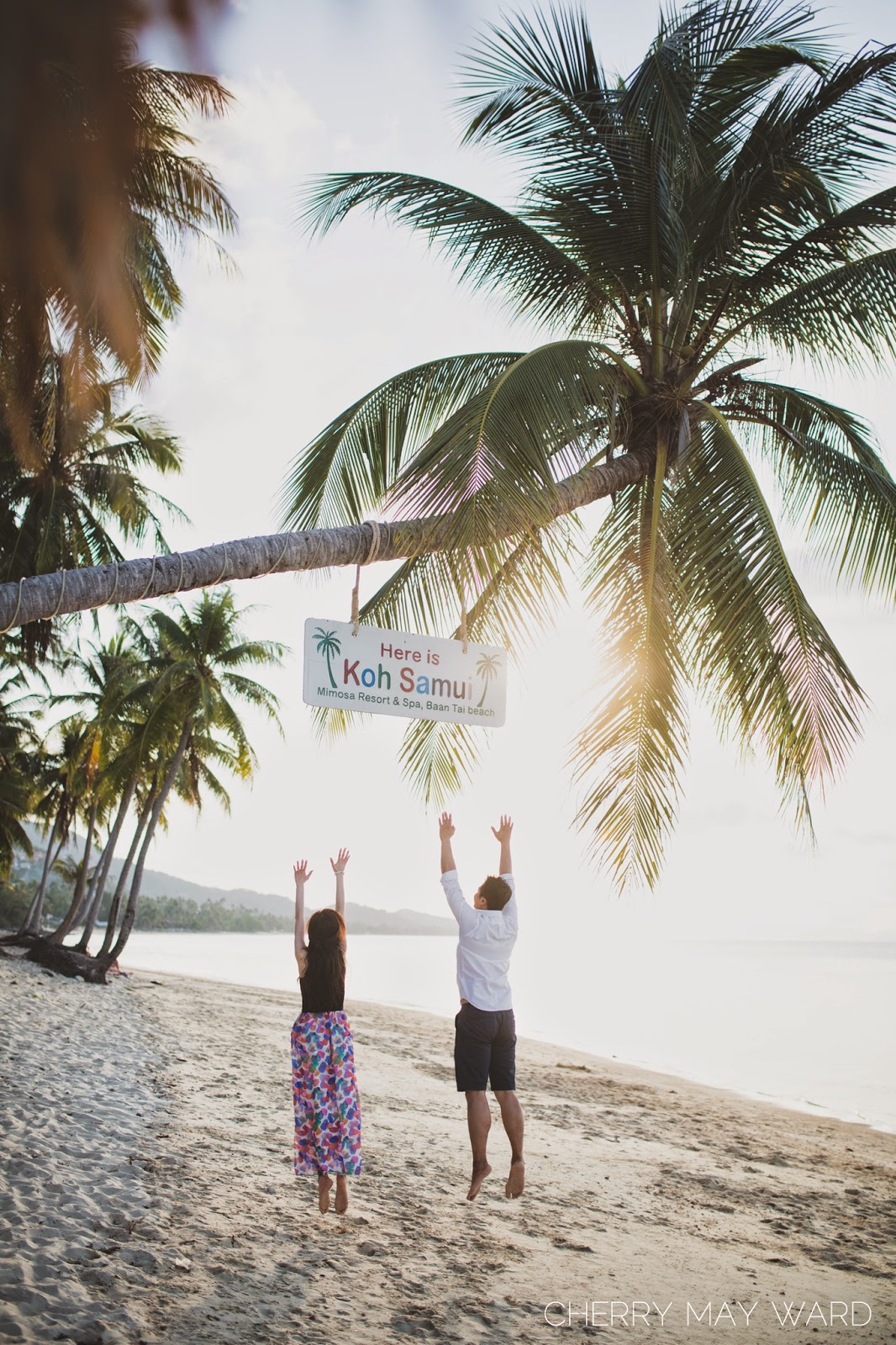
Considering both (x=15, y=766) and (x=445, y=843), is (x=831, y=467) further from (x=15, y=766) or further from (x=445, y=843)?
(x=15, y=766)

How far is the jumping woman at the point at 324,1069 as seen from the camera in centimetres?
442

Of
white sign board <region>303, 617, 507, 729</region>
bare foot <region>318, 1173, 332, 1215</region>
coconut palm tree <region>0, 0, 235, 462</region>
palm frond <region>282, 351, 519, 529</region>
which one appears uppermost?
palm frond <region>282, 351, 519, 529</region>

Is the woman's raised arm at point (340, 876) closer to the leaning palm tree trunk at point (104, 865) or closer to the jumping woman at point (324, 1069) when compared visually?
the jumping woman at point (324, 1069)

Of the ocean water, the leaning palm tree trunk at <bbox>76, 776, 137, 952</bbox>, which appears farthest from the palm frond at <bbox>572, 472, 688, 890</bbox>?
the leaning palm tree trunk at <bbox>76, 776, 137, 952</bbox>

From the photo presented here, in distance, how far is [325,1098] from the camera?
14.6 ft

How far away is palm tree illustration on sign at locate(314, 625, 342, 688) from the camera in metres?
3.90

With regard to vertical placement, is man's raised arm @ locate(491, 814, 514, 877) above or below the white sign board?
below

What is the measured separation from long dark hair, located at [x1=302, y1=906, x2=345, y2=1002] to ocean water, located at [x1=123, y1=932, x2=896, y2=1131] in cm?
1097

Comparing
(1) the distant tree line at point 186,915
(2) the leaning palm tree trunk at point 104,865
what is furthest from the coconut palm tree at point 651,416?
(1) the distant tree line at point 186,915

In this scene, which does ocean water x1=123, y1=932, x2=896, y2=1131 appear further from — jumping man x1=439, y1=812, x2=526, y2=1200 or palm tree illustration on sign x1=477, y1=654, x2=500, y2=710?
palm tree illustration on sign x1=477, y1=654, x2=500, y2=710

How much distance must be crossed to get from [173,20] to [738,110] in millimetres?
6346

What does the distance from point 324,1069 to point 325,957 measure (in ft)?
1.69

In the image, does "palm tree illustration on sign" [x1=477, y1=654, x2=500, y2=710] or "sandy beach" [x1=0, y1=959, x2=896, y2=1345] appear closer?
"sandy beach" [x1=0, y1=959, x2=896, y2=1345]

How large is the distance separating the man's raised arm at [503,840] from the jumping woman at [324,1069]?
877mm
